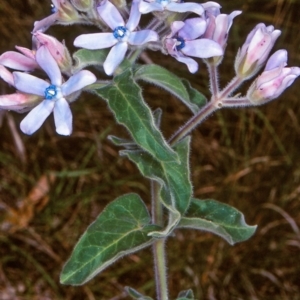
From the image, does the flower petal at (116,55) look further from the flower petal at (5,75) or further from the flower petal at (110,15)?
the flower petal at (5,75)

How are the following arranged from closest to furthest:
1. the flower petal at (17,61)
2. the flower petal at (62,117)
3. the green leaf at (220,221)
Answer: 1. the flower petal at (62,117)
2. the flower petal at (17,61)
3. the green leaf at (220,221)

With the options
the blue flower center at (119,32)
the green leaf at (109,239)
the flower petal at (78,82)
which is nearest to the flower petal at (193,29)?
the blue flower center at (119,32)

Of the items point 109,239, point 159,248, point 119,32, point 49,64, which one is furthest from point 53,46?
point 159,248

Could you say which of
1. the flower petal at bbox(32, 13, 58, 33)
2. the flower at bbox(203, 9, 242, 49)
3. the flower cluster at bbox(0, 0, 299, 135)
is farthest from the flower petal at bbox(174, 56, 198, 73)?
the flower petal at bbox(32, 13, 58, 33)

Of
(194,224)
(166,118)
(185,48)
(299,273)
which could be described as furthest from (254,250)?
(185,48)

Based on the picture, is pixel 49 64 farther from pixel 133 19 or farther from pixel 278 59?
pixel 278 59

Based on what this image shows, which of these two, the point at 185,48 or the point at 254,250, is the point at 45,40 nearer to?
the point at 185,48

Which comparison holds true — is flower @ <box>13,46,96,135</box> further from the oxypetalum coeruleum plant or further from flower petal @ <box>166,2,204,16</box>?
flower petal @ <box>166,2,204,16</box>
